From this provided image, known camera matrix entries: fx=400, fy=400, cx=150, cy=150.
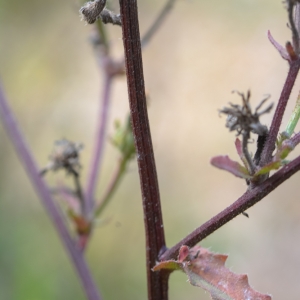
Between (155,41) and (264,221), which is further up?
(155,41)

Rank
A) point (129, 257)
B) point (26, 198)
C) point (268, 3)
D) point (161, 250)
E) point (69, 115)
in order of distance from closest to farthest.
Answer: point (161, 250), point (129, 257), point (26, 198), point (69, 115), point (268, 3)

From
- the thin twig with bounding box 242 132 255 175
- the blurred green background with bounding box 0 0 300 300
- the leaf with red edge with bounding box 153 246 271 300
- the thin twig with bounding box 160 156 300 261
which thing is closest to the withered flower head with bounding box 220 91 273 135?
the thin twig with bounding box 242 132 255 175

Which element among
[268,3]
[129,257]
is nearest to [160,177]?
[129,257]

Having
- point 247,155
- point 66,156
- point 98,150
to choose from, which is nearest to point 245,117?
point 247,155

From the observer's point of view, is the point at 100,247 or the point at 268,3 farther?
the point at 268,3

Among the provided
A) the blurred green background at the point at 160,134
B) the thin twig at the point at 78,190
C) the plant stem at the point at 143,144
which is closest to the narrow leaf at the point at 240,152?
the plant stem at the point at 143,144

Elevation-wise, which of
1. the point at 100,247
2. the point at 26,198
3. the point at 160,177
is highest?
the point at 26,198

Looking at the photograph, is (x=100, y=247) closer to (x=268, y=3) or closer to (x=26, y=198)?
(x=26, y=198)
